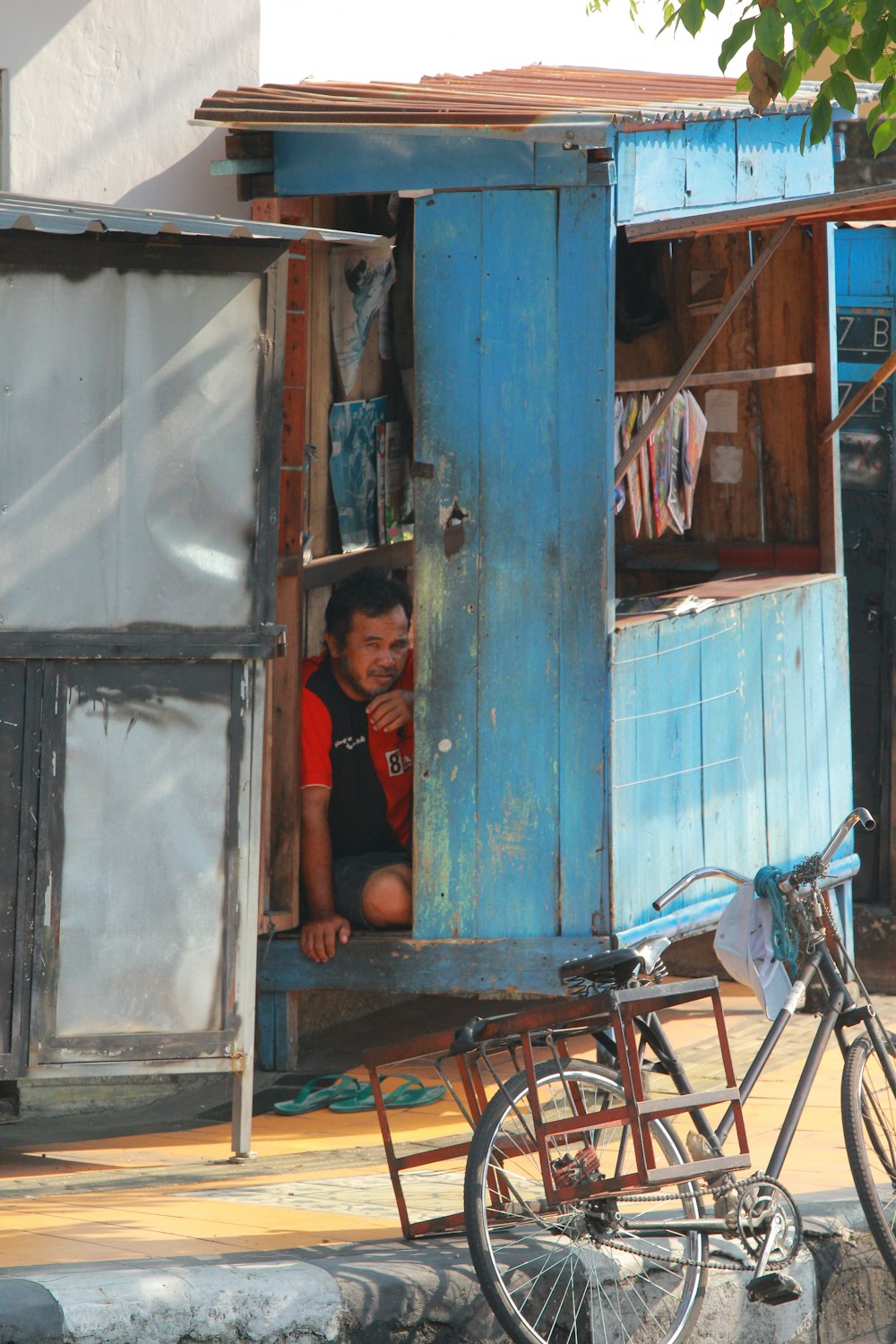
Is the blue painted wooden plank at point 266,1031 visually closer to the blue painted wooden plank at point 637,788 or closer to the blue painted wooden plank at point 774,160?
the blue painted wooden plank at point 637,788

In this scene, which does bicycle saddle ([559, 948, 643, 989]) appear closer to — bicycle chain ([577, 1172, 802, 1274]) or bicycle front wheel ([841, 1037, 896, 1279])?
bicycle chain ([577, 1172, 802, 1274])

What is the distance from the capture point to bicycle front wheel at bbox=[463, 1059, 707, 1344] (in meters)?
3.76

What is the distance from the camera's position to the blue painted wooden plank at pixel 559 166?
17.9 feet

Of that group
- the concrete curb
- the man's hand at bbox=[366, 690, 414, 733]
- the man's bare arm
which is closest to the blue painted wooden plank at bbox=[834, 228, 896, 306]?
the man's hand at bbox=[366, 690, 414, 733]

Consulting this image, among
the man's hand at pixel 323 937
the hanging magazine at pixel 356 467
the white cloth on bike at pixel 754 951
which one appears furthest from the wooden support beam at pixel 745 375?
the white cloth on bike at pixel 754 951

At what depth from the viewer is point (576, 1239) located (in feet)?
12.6

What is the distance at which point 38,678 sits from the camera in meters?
4.80

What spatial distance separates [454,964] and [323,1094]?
625 millimetres

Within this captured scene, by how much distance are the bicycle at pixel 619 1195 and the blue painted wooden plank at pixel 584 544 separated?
1426 millimetres

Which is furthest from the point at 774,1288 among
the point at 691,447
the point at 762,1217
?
the point at 691,447

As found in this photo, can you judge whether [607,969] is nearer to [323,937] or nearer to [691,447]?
[323,937]

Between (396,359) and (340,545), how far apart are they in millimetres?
791

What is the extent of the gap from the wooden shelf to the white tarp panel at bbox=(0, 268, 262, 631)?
941 mm

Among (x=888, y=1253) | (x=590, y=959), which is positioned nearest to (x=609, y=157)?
(x=590, y=959)
